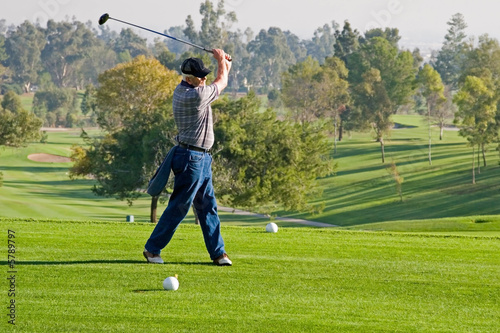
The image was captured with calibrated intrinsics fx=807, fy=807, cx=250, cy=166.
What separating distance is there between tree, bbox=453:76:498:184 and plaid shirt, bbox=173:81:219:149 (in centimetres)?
6010

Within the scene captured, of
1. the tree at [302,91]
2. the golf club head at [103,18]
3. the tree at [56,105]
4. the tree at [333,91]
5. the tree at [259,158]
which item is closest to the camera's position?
the golf club head at [103,18]

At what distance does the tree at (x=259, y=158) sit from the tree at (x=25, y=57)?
439ft

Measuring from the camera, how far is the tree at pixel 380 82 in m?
97.4

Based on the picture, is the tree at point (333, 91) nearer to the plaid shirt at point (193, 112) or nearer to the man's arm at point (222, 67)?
the man's arm at point (222, 67)

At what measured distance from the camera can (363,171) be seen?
87500 mm

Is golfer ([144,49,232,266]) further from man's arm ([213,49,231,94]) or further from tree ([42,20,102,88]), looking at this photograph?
tree ([42,20,102,88])

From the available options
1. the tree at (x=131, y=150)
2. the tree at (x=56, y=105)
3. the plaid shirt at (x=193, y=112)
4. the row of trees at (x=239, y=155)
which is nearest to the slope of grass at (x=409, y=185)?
the row of trees at (x=239, y=155)

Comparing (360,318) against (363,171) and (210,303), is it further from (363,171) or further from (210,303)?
(363,171)

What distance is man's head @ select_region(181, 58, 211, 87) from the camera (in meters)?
9.91

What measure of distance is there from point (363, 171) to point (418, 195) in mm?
15520

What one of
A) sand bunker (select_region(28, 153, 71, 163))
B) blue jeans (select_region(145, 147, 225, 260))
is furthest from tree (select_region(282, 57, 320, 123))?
blue jeans (select_region(145, 147, 225, 260))

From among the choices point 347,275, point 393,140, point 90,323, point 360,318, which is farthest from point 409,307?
point 393,140

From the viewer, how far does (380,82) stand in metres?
99.9

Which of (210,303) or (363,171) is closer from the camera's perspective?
(210,303)
